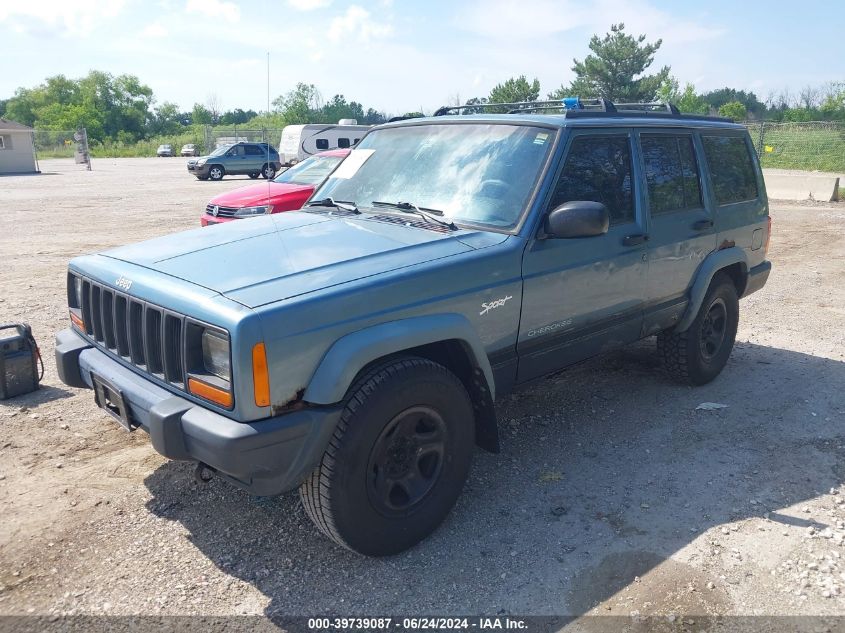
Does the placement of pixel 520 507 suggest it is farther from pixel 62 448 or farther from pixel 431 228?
pixel 62 448

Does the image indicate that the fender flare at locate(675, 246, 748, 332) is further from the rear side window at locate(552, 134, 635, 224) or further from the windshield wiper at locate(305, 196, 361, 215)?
the windshield wiper at locate(305, 196, 361, 215)

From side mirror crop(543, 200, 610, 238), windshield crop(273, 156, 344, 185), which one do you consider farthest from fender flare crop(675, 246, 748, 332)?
windshield crop(273, 156, 344, 185)

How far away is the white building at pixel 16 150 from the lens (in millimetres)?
36062

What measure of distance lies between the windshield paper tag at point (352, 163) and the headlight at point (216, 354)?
6.49 ft

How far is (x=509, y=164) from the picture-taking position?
387 cm

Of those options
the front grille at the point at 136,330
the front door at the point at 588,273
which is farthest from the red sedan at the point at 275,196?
the front grille at the point at 136,330

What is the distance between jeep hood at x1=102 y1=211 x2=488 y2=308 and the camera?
2.98 metres

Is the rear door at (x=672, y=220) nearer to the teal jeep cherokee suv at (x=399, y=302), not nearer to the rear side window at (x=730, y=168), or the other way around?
the teal jeep cherokee suv at (x=399, y=302)

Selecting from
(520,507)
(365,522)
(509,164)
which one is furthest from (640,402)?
(365,522)

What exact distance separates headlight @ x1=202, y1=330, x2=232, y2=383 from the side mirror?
1784mm

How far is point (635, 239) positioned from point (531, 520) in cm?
186

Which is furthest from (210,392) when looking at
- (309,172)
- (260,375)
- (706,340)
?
(309,172)

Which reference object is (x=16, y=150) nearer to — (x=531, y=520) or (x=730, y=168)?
(x=730, y=168)

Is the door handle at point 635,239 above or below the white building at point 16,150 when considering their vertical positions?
below
